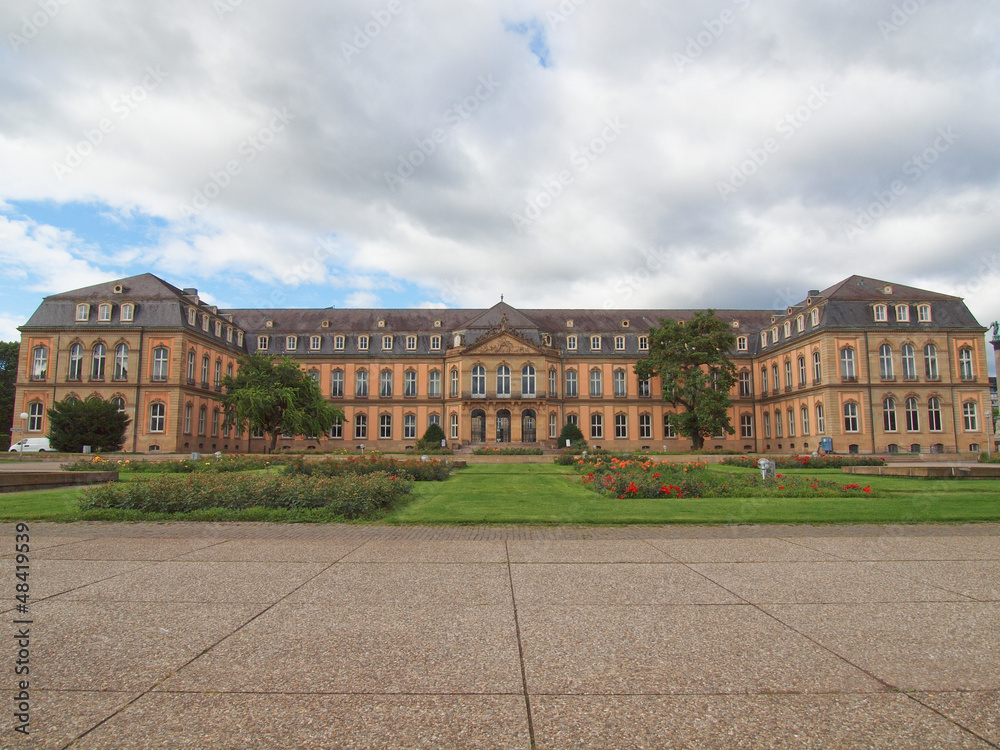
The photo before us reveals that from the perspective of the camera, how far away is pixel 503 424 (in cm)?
6069

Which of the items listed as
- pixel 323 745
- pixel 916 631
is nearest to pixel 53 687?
pixel 323 745

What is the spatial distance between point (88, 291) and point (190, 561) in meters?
55.0

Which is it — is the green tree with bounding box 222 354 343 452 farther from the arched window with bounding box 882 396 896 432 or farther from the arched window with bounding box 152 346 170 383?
the arched window with bounding box 882 396 896 432

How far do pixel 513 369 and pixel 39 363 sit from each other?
127 feet

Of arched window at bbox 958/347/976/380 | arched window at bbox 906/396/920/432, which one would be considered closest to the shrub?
arched window at bbox 906/396/920/432

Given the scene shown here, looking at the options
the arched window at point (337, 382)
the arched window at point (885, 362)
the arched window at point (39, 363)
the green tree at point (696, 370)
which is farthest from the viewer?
the arched window at point (337, 382)

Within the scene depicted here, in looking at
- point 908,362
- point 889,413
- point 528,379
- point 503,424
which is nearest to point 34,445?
point 503,424

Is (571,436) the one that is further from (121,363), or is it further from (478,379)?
(121,363)

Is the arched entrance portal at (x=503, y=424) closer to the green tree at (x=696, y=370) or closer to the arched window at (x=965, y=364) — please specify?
the green tree at (x=696, y=370)

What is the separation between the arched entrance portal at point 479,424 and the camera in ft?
197

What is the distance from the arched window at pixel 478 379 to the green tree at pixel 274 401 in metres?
16.2

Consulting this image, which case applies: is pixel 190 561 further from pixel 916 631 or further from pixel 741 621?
pixel 916 631

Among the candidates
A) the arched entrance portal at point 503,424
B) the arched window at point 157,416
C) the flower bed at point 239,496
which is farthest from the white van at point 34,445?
the flower bed at point 239,496

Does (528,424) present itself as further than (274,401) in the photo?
Yes
